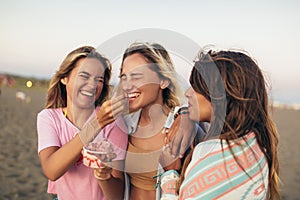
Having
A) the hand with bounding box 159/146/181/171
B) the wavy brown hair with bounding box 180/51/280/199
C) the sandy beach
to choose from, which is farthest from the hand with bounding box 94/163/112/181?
the sandy beach

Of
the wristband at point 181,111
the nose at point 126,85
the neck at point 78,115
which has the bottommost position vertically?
the neck at point 78,115

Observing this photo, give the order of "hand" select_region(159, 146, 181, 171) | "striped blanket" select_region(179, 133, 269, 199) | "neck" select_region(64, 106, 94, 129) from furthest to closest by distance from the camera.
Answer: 1. "neck" select_region(64, 106, 94, 129)
2. "hand" select_region(159, 146, 181, 171)
3. "striped blanket" select_region(179, 133, 269, 199)

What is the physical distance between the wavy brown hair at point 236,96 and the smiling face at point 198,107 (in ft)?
0.06

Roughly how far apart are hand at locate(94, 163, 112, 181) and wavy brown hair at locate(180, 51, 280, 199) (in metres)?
0.49

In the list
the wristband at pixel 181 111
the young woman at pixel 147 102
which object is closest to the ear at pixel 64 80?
the young woman at pixel 147 102

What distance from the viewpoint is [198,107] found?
165 centimetres

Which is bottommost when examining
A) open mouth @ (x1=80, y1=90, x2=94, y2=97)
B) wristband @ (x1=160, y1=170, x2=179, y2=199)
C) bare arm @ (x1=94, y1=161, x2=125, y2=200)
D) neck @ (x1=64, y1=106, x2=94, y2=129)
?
bare arm @ (x1=94, y1=161, x2=125, y2=200)

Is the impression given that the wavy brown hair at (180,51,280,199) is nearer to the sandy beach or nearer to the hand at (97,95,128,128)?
the hand at (97,95,128,128)

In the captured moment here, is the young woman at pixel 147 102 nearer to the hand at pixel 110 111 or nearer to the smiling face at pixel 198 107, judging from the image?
the hand at pixel 110 111

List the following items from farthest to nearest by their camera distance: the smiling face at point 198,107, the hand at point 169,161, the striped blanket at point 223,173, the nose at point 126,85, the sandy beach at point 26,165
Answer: the sandy beach at point 26,165
the nose at point 126,85
the hand at point 169,161
the smiling face at point 198,107
the striped blanket at point 223,173

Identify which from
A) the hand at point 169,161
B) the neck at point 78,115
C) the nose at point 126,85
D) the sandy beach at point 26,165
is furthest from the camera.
A: the sandy beach at point 26,165

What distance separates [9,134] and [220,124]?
374 inches

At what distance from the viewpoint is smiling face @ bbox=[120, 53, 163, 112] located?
1.88 m

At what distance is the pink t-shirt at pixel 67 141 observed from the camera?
190 cm
